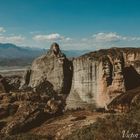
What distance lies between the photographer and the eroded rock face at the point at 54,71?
87.2 meters

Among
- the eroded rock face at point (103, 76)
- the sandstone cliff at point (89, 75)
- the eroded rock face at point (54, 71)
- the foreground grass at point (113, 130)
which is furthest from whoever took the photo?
the eroded rock face at point (54, 71)

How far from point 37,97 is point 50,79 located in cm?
4053

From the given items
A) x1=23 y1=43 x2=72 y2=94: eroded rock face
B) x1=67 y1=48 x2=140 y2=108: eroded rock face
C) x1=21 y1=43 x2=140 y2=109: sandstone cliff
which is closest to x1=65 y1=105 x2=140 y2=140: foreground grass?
x1=21 y1=43 x2=140 y2=109: sandstone cliff

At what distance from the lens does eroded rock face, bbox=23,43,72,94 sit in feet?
286

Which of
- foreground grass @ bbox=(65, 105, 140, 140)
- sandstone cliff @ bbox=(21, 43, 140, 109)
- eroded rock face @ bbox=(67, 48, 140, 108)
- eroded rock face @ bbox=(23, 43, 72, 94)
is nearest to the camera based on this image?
foreground grass @ bbox=(65, 105, 140, 140)

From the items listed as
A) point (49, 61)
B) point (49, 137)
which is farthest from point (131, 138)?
point (49, 61)

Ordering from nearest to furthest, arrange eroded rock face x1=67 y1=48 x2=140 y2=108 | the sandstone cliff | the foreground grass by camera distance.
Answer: the foreground grass → eroded rock face x1=67 y1=48 x2=140 y2=108 → the sandstone cliff

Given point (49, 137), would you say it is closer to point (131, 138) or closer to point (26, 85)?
point (131, 138)

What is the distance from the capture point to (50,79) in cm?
8944

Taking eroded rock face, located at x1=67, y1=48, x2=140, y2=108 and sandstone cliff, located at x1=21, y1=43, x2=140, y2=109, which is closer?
eroded rock face, located at x1=67, y1=48, x2=140, y2=108

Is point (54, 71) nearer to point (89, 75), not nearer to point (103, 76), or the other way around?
point (89, 75)

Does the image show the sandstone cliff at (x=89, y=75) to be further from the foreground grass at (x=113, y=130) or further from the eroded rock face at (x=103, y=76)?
the foreground grass at (x=113, y=130)

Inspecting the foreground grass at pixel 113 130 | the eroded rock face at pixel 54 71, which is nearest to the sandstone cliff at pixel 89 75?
the eroded rock face at pixel 54 71

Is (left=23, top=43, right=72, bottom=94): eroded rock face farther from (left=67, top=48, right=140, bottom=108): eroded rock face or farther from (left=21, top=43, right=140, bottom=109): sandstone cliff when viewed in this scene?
(left=67, top=48, right=140, bottom=108): eroded rock face
